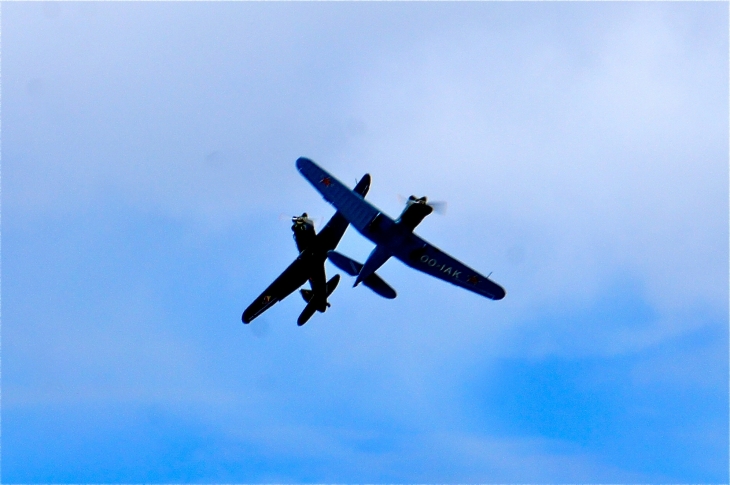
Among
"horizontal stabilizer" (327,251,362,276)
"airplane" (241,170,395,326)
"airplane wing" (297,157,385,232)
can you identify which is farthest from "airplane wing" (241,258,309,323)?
"airplane wing" (297,157,385,232)

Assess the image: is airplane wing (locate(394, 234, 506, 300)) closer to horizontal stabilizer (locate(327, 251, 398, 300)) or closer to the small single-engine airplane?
the small single-engine airplane

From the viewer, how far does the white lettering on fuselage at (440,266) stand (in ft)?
174

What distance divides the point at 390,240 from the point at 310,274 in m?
11.8

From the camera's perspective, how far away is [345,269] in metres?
55.8

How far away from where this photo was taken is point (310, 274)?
199 ft

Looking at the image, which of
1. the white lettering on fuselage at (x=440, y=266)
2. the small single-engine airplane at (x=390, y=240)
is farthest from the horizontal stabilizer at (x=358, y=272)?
the white lettering on fuselage at (x=440, y=266)

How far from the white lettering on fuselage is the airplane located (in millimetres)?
6141

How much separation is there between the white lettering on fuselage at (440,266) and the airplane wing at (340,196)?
17.2ft

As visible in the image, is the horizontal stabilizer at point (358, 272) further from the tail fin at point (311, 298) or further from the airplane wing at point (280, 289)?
the airplane wing at point (280, 289)

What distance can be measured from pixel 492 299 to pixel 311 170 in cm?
1760

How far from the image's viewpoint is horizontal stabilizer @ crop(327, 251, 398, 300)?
2173 inches

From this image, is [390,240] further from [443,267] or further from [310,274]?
[310,274]

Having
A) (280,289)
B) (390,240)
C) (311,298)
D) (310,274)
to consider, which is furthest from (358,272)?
(280,289)

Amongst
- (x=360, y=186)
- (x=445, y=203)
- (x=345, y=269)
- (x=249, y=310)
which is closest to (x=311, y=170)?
(x=360, y=186)
